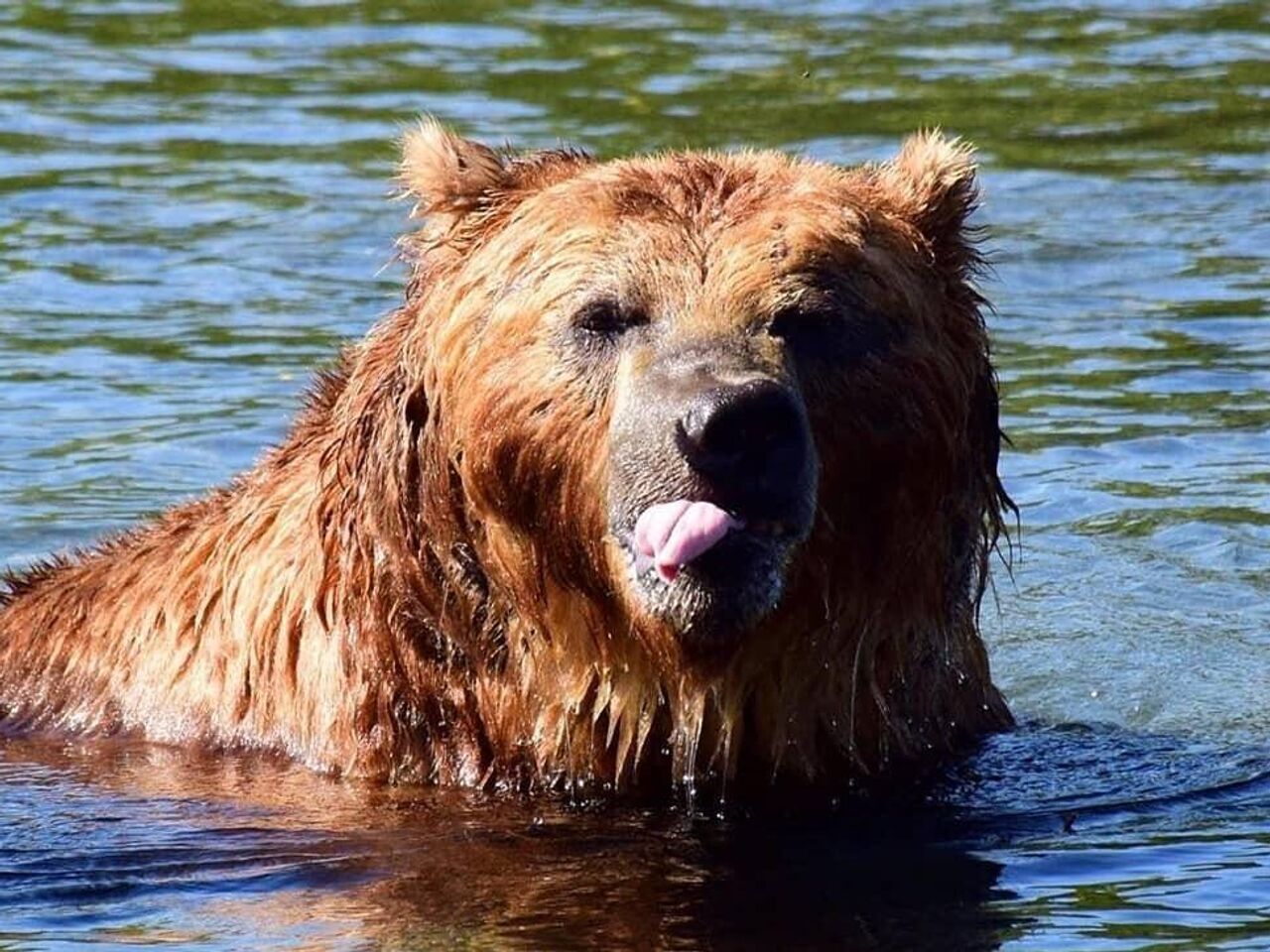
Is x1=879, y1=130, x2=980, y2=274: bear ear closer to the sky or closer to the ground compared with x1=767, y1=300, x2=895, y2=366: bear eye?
closer to the sky

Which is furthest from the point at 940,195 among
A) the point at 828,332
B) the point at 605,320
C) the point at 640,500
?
the point at 640,500

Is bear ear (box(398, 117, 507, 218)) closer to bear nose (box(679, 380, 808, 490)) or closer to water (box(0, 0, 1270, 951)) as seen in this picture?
bear nose (box(679, 380, 808, 490))

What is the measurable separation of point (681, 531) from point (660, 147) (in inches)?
340

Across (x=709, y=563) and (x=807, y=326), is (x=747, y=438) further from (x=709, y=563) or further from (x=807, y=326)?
(x=807, y=326)

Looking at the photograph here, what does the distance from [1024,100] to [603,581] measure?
9.59 m

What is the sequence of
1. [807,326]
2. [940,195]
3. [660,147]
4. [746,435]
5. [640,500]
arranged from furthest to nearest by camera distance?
[660,147] → [940,195] → [807,326] → [640,500] → [746,435]

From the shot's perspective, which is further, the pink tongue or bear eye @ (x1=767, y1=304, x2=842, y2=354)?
bear eye @ (x1=767, y1=304, x2=842, y2=354)

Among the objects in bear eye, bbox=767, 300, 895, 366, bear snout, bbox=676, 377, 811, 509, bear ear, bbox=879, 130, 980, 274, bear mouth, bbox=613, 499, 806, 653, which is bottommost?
bear mouth, bbox=613, 499, 806, 653

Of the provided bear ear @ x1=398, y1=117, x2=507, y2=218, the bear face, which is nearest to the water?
the bear face

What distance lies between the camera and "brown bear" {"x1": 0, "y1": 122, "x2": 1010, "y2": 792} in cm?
636

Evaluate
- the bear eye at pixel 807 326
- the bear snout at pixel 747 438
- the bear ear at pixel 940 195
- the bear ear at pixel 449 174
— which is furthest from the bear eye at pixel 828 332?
the bear ear at pixel 449 174

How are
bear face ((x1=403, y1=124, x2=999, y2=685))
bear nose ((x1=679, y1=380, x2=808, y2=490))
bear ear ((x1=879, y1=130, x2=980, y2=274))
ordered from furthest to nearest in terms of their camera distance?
bear ear ((x1=879, y1=130, x2=980, y2=274)) → bear face ((x1=403, y1=124, x2=999, y2=685)) → bear nose ((x1=679, y1=380, x2=808, y2=490))

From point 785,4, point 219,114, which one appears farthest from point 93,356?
point 785,4

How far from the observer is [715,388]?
6191 millimetres
